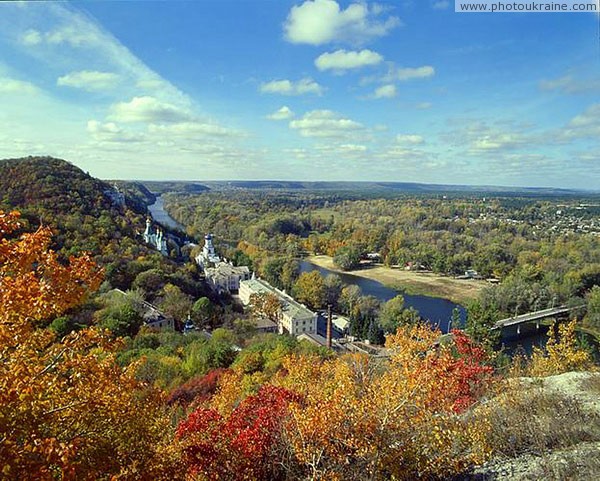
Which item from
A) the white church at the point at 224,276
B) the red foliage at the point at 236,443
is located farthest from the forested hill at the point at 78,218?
→ the red foliage at the point at 236,443

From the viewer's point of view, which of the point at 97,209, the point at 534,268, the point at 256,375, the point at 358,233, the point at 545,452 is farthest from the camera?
the point at 358,233

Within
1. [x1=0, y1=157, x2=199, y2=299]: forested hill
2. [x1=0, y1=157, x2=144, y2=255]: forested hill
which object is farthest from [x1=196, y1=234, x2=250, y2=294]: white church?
[x1=0, y1=157, x2=144, y2=255]: forested hill

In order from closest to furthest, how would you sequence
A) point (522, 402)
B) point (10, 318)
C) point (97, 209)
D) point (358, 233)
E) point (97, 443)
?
point (10, 318)
point (97, 443)
point (522, 402)
point (97, 209)
point (358, 233)

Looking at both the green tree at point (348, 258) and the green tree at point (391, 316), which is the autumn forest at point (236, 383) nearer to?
the green tree at point (391, 316)

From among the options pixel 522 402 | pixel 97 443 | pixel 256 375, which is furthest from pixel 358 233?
pixel 97 443

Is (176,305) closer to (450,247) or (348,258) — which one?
(348,258)

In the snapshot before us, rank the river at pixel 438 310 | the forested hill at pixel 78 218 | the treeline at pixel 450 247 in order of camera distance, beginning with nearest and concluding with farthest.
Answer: the river at pixel 438 310 → the forested hill at pixel 78 218 → the treeline at pixel 450 247

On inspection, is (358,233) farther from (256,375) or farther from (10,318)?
(10,318)

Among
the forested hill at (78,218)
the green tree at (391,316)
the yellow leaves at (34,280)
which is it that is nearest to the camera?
the yellow leaves at (34,280)
